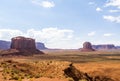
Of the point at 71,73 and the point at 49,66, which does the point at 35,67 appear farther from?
the point at 71,73

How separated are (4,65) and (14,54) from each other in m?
124

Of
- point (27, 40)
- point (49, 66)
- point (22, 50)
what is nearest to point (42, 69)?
point (49, 66)

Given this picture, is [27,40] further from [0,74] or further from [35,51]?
[0,74]

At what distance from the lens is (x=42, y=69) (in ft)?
109

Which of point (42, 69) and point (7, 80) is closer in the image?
point (7, 80)

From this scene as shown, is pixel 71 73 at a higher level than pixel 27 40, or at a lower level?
lower

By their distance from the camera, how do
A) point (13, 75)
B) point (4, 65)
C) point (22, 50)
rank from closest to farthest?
point (13, 75) < point (4, 65) < point (22, 50)

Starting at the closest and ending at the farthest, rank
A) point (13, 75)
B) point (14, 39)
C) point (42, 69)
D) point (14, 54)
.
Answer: point (13, 75)
point (42, 69)
point (14, 54)
point (14, 39)

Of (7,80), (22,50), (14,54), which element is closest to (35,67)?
(7,80)

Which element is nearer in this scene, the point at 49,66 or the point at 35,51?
the point at 49,66

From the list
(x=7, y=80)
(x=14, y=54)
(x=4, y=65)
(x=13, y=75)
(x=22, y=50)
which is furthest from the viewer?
(x=22, y=50)

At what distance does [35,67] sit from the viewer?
3441 cm

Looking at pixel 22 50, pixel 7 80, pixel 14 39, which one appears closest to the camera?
pixel 7 80

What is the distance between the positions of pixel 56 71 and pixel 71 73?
3.00 metres
